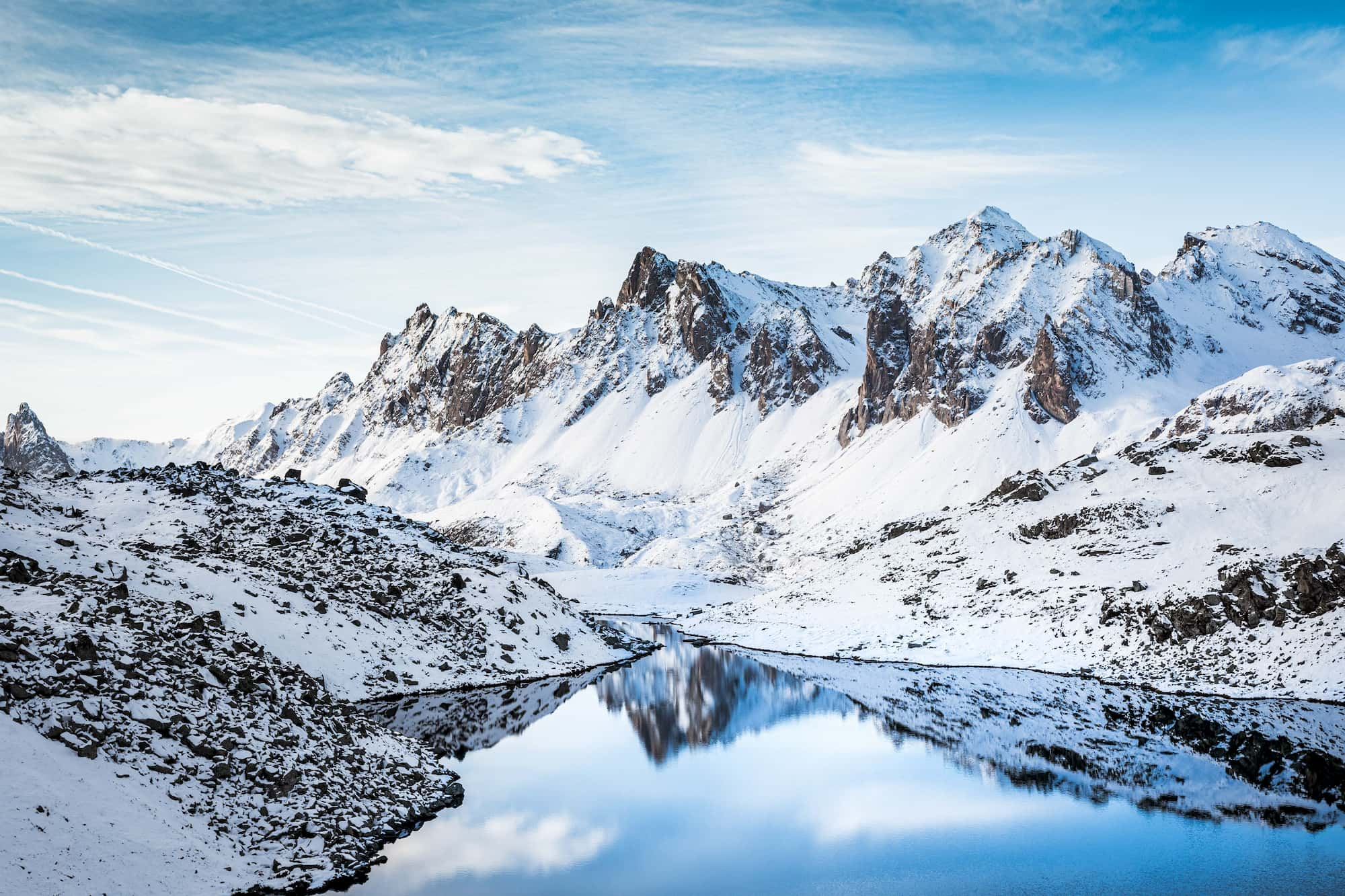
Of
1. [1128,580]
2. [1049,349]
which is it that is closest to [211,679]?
[1128,580]

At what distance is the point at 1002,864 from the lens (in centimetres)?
2864

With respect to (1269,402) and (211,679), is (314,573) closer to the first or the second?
(211,679)

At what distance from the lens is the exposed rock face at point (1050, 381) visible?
550 feet

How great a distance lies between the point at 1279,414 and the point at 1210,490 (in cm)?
6571

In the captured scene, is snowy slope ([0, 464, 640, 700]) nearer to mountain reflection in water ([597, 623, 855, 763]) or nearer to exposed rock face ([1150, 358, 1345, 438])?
mountain reflection in water ([597, 623, 855, 763])

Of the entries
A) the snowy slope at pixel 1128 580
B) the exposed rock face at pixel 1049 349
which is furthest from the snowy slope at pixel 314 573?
the exposed rock face at pixel 1049 349

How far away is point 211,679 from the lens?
104 feet

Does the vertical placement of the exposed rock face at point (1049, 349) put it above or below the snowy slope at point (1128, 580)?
above

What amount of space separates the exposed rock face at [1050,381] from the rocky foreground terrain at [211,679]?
421ft

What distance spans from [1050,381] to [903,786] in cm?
14786

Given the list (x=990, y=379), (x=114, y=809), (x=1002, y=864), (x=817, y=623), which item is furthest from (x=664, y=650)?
(x=990, y=379)

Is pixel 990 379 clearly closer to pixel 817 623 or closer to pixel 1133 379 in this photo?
pixel 1133 379

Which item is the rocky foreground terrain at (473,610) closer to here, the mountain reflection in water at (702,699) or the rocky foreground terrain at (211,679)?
the rocky foreground terrain at (211,679)

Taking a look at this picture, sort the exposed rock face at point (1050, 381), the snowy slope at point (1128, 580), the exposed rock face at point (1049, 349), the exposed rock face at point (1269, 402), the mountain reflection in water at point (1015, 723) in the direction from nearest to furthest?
1. the mountain reflection in water at point (1015, 723)
2. the snowy slope at point (1128, 580)
3. the exposed rock face at point (1269, 402)
4. the exposed rock face at point (1050, 381)
5. the exposed rock face at point (1049, 349)
